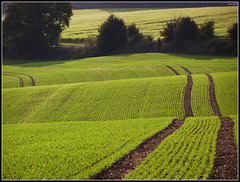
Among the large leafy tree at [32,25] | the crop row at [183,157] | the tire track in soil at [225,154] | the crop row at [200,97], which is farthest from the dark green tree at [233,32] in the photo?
the large leafy tree at [32,25]

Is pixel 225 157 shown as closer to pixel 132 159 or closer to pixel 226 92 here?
pixel 132 159

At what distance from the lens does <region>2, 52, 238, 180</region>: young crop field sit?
16.5 metres

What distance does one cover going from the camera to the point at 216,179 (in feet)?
47.2

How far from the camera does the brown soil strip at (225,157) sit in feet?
48.6

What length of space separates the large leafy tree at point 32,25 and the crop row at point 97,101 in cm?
5480

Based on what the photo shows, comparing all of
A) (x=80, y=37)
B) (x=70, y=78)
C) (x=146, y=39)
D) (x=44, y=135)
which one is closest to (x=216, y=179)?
(x=44, y=135)

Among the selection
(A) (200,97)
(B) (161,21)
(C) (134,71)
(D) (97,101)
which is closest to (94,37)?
(B) (161,21)

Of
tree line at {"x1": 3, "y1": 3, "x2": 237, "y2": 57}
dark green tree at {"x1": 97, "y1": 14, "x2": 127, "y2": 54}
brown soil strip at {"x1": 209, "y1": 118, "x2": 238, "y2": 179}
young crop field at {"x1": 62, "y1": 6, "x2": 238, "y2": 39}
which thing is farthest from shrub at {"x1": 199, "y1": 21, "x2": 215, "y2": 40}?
brown soil strip at {"x1": 209, "y1": 118, "x2": 238, "y2": 179}

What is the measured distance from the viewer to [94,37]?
89750mm

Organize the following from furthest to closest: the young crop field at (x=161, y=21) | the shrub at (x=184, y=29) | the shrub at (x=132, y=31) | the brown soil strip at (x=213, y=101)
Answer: the shrub at (x=132, y=31) → the young crop field at (x=161, y=21) → the shrub at (x=184, y=29) → the brown soil strip at (x=213, y=101)

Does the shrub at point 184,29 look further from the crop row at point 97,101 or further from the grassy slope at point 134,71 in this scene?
Result: the crop row at point 97,101

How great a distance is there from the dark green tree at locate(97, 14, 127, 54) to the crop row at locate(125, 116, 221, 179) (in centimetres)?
6630

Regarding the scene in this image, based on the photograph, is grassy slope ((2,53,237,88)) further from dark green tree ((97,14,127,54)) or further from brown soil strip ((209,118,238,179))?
brown soil strip ((209,118,238,179))

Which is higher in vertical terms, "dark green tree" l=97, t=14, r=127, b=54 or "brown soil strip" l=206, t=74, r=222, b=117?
"dark green tree" l=97, t=14, r=127, b=54
